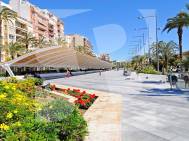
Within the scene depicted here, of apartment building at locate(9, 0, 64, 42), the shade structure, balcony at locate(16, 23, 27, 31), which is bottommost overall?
the shade structure

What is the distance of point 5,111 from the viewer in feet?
11.4

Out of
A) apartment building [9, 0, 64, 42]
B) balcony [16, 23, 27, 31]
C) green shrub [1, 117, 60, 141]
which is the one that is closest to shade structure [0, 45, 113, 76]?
green shrub [1, 117, 60, 141]

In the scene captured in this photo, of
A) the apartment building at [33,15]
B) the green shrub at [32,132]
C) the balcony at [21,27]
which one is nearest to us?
the green shrub at [32,132]

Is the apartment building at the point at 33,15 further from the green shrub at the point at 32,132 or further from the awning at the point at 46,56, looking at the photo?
the green shrub at the point at 32,132

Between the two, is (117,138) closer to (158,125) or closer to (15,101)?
(158,125)

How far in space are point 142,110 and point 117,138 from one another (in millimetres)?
2947

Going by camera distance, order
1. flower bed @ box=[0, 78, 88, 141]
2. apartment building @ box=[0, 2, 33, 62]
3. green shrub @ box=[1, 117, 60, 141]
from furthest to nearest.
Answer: apartment building @ box=[0, 2, 33, 62], flower bed @ box=[0, 78, 88, 141], green shrub @ box=[1, 117, 60, 141]

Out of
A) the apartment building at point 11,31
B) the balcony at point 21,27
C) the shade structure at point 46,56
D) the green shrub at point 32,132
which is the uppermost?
the balcony at point 21,27

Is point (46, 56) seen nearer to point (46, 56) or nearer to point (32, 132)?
point (46, 56)

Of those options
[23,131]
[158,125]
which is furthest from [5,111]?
[158,125]

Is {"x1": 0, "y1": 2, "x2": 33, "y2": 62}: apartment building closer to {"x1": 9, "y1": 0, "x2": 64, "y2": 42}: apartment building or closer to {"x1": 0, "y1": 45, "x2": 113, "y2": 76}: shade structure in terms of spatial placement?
{"x1": 9, "y1": 0, "x2": 64, "y2": 42}: apartment building

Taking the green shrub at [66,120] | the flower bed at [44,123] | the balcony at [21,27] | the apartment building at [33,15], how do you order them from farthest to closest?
the apartment building at [33,15], the balcony at [21,27], the green shrub at [66,120], the flower bed at [44,123]

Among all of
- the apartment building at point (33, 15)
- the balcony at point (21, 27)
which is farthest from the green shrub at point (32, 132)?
the apartment building at point (33, 15)

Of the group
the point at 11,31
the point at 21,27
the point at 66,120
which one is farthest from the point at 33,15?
the point at 66,120
